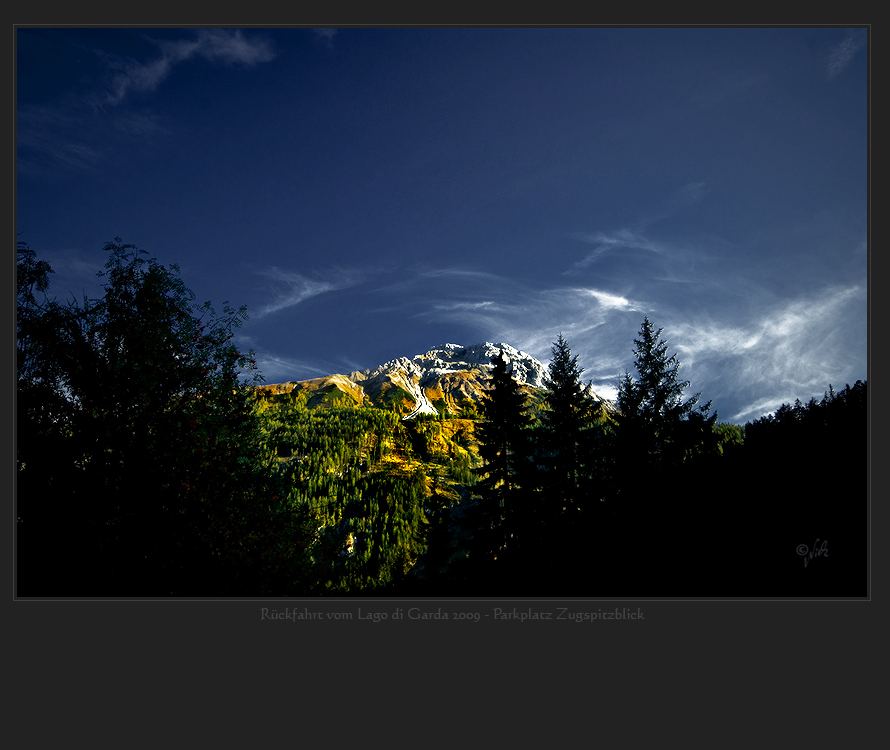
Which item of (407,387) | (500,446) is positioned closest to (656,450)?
(500,446)

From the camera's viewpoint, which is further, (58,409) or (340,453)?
(340,453)

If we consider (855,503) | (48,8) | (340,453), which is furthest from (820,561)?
(340,453)

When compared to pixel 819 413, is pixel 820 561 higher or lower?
lower

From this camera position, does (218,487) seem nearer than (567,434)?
Yes

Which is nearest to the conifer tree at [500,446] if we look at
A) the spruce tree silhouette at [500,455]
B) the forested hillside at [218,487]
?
the spruce tree silhouette at [500,455]

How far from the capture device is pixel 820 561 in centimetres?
642

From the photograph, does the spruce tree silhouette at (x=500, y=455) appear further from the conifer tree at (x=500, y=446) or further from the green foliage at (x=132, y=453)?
the green foliage at (x=132, y=453)
